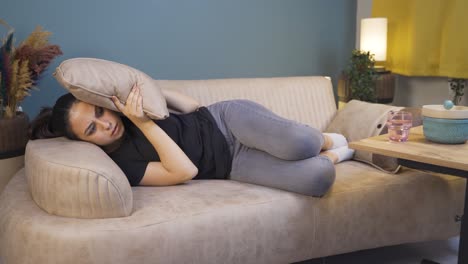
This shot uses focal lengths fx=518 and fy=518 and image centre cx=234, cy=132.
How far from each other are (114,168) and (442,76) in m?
2.34

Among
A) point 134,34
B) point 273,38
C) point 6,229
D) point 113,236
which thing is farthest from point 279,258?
point 273,38

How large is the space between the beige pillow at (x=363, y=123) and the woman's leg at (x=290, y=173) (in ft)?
1.32

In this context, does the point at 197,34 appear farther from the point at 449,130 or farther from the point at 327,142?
the point at 449,130

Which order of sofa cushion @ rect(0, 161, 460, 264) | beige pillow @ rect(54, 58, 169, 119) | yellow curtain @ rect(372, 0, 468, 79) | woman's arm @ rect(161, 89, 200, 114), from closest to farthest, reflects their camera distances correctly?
sofa cushion @ rect(0, 161, 460, 264)
beige pillow @ rect(54, 58, 169, 119)
woman's arm @ rect(161, 89, 200, 114)
yellow curtain @ rect(372, 0, 468, 79)

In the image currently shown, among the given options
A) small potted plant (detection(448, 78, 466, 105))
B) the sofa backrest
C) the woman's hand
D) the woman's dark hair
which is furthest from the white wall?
the woman's dark hair

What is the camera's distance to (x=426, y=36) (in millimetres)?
3217

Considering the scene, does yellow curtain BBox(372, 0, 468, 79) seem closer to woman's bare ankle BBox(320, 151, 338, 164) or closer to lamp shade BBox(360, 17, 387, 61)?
lamp shade BBox(360, 17, 387, 61)

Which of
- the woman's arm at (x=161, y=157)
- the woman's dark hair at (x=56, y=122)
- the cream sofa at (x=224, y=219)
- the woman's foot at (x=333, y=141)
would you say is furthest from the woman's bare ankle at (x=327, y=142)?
the woman's dark hair at (x=56, y=122)

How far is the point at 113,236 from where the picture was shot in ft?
4.99

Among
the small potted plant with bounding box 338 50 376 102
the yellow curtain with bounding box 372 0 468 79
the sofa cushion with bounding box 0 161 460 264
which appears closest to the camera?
the sofa cushion with bounding box 0 161 460 264

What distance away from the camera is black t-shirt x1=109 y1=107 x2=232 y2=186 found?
1.95 metres

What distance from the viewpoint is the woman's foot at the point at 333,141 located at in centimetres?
224

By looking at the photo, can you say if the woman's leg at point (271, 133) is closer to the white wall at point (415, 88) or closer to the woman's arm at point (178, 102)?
the woman's arm at point (178, 102)

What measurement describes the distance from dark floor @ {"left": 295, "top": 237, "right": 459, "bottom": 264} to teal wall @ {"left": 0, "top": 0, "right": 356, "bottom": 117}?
1264 mm
